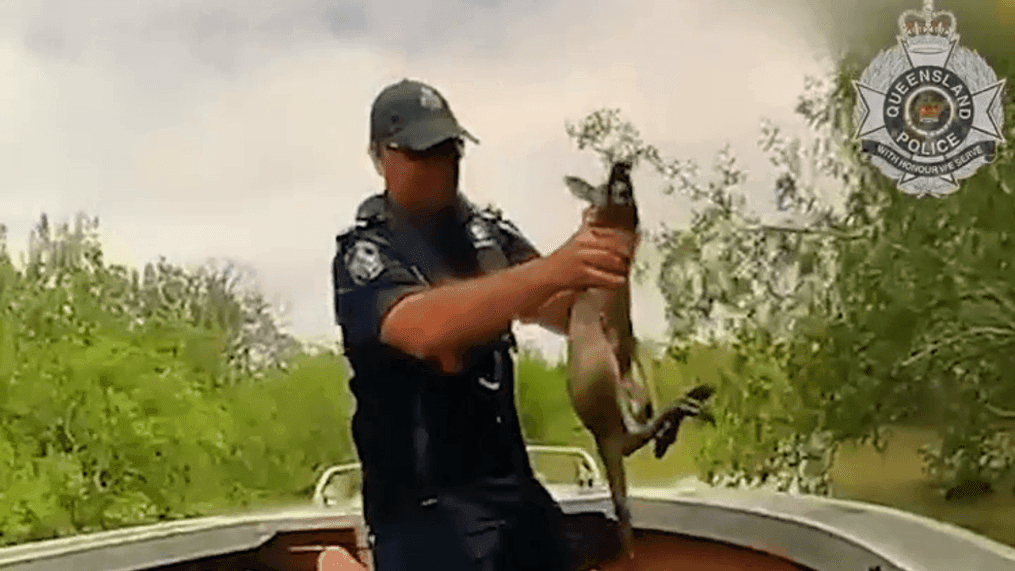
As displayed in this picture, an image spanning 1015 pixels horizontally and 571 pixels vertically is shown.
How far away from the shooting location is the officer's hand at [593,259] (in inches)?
70.9

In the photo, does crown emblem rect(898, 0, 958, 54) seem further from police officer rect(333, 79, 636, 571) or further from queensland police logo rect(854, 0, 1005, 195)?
police officer rect(333, 79, 636, 571)

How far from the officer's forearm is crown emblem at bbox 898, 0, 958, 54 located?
706 mm

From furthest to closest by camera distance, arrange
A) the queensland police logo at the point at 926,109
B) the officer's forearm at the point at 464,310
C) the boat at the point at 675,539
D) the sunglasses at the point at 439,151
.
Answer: the queensland police logo at the point at 926,109
the boat at the point at 675,539
the sunglasses at the point at 439,151
the officer's forearm at the point at 464,310

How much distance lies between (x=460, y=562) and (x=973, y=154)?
0.95m

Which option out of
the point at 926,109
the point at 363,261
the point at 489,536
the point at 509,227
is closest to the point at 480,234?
the point at 509,227

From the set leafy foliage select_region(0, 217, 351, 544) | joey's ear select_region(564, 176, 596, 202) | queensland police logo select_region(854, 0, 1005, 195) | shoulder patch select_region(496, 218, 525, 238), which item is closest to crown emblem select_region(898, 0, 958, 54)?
queensland police logo select_region(854, 0, 1005, 195)

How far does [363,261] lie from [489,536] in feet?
1.29

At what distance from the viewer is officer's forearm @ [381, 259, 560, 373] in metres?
1.79

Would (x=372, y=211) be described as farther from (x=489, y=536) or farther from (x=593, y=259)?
(x=489, y=536)

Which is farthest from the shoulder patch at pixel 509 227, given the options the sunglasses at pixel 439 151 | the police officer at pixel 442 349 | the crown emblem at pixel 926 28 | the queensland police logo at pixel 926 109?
the crown emblem at pixel 926 28

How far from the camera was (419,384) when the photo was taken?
1.87 m

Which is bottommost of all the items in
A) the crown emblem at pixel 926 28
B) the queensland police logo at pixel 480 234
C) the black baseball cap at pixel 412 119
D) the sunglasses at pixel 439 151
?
the queensland police logo at pixel 480 234

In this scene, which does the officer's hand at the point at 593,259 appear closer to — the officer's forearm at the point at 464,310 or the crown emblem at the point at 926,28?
the officer's forearm at the point at 464,310

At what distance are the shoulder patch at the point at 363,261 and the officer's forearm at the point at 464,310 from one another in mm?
78
